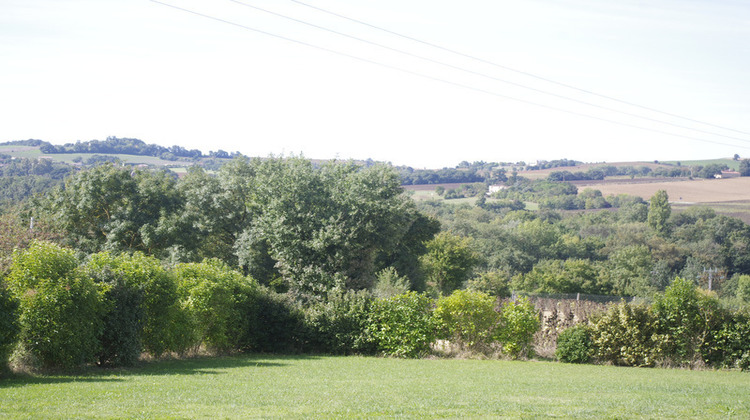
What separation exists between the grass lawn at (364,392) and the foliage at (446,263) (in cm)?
3889

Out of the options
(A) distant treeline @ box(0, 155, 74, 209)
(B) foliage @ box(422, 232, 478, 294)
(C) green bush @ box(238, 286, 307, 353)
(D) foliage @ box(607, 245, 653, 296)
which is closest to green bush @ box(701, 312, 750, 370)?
(C) green bush @ box(238, 286, 307, 353)

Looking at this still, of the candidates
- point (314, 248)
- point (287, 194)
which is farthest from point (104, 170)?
point (314, 248)

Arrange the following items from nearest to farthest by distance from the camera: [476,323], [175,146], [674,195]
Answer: [476,323], [674,195], [175,146]

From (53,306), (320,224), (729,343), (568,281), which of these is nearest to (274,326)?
(320,224)

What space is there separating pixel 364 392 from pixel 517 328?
37.1ft

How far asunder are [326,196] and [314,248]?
3087 millimetres

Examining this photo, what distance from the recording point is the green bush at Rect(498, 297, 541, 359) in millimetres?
22453

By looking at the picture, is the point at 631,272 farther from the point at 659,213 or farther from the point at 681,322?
the point at 681,322

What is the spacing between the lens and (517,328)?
73.7ft

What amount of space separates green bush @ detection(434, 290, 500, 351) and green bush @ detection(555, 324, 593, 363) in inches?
95.0

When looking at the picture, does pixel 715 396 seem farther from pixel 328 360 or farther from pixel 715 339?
pixel 328 360

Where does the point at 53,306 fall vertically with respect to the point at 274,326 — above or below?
above

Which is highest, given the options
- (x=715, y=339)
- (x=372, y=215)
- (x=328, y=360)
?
(x=372, y=215)

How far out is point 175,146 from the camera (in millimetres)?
137500
